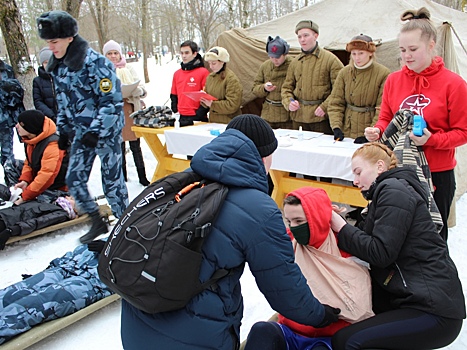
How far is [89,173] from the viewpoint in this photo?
12.2 ft

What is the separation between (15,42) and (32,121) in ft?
11.9

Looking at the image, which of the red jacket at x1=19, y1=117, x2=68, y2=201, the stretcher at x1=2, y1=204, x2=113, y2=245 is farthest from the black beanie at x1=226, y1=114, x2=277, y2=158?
the red jacket at x1=19, y1=117, x2=68, y2=201

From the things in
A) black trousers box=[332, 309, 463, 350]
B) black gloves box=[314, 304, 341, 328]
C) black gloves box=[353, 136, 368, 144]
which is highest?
black gloves box=[353, 136, 368, 144]

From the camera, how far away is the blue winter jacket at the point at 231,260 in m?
1.40

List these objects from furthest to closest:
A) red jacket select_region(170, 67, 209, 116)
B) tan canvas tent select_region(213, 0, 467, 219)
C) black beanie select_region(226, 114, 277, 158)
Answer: red jacket select_region(170, 67, 209, 116) < tan canvas tent select_region(213, 0, 467, 219) < black beanie select_region(226, 114, 277, 158)

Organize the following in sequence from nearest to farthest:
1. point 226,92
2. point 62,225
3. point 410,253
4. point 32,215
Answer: point 410,253 → point 32,215 → point 62,225 → point 226,92

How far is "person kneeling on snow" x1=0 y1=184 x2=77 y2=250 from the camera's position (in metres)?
3.70

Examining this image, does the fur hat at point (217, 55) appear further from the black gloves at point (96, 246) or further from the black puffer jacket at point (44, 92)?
the black gloves at point (96, 246)

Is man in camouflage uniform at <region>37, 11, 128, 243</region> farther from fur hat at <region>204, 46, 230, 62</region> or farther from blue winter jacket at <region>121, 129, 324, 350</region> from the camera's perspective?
blue winter jacket at <region>121, 129, 324, 350</region>

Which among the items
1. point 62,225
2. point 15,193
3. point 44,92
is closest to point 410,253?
point 62,225

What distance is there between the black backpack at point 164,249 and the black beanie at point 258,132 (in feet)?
1.06

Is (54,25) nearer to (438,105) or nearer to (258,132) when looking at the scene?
(258,132)

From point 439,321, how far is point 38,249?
341 cm

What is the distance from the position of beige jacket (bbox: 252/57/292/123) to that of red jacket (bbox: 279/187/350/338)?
326cm
